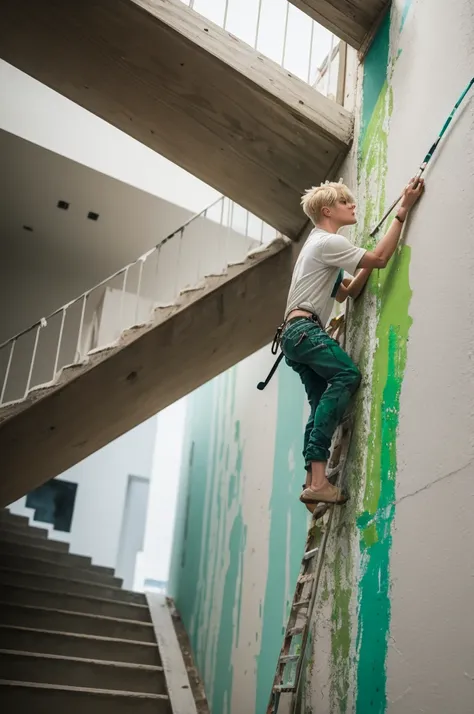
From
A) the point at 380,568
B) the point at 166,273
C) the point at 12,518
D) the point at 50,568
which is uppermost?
the point at 166,273

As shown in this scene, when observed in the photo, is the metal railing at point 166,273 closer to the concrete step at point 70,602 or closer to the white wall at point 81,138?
the white wall at point 81,138

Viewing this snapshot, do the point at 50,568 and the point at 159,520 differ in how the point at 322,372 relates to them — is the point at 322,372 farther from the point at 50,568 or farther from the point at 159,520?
the point at 159,520

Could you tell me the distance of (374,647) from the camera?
1.74m

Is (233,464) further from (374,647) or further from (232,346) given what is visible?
(374,647)

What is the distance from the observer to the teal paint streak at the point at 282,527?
3.31m

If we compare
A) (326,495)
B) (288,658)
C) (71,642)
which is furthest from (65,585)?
(326,495)

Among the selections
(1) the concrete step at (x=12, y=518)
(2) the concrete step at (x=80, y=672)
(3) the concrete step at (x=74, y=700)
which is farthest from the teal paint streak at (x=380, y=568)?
(1) the concrete step at (x=12, y=518)

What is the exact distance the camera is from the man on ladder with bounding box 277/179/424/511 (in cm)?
211

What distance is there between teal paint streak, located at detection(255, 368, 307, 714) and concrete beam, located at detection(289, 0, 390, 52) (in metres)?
1.89

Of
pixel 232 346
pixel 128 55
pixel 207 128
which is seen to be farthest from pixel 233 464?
pixel 128 55

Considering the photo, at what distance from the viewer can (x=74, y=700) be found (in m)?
3.73

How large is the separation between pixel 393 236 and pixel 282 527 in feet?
6.81

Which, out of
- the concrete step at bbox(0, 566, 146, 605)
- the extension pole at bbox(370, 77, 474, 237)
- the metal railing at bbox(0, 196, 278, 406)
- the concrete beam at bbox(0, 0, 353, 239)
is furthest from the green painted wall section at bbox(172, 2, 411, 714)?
the metal railing at bbox(0, 196, 278, 406)

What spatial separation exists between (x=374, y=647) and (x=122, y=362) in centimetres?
241
